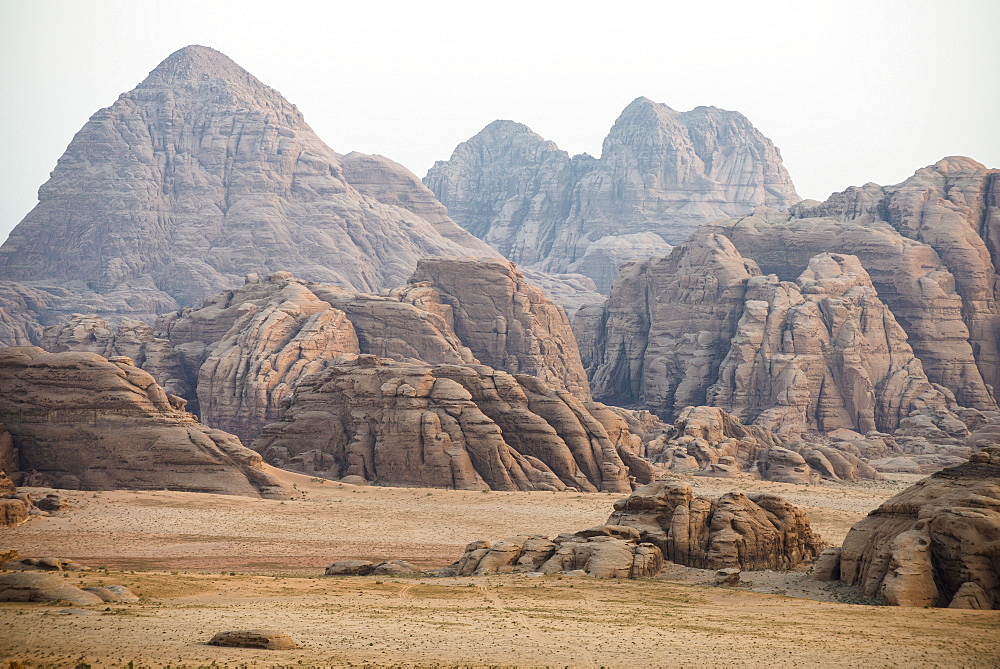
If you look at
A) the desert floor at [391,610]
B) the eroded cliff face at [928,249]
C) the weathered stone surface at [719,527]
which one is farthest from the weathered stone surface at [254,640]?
the eroded cliff face at [928,249]

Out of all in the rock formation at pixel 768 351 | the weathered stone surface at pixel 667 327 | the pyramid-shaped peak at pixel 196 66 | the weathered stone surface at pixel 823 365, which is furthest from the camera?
the pyramid-shaped peak at pixel 196 66

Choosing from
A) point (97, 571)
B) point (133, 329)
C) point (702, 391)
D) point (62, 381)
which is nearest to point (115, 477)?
point (62, 381)

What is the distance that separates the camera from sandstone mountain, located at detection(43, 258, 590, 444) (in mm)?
90000

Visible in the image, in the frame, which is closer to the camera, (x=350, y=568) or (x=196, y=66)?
(x=350, y=568)

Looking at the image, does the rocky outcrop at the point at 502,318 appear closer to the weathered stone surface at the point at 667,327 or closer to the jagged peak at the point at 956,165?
the weathered stone surface at the point at 667,327

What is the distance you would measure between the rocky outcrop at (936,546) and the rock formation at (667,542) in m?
4.19

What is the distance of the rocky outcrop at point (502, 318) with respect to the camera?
10588 centimetres

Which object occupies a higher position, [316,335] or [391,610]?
[316,335]

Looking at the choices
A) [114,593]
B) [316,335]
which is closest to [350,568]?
[114,593]

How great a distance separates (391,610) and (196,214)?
455ft

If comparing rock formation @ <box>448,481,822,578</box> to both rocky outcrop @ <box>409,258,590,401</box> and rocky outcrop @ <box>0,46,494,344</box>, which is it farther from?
rocky outcrop @ <box>0,46,494,344</box>

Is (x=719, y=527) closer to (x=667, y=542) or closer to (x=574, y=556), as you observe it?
(x=667, y=542)

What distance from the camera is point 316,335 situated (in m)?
93.7

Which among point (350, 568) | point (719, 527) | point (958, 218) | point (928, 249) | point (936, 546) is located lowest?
point (350, 568)
